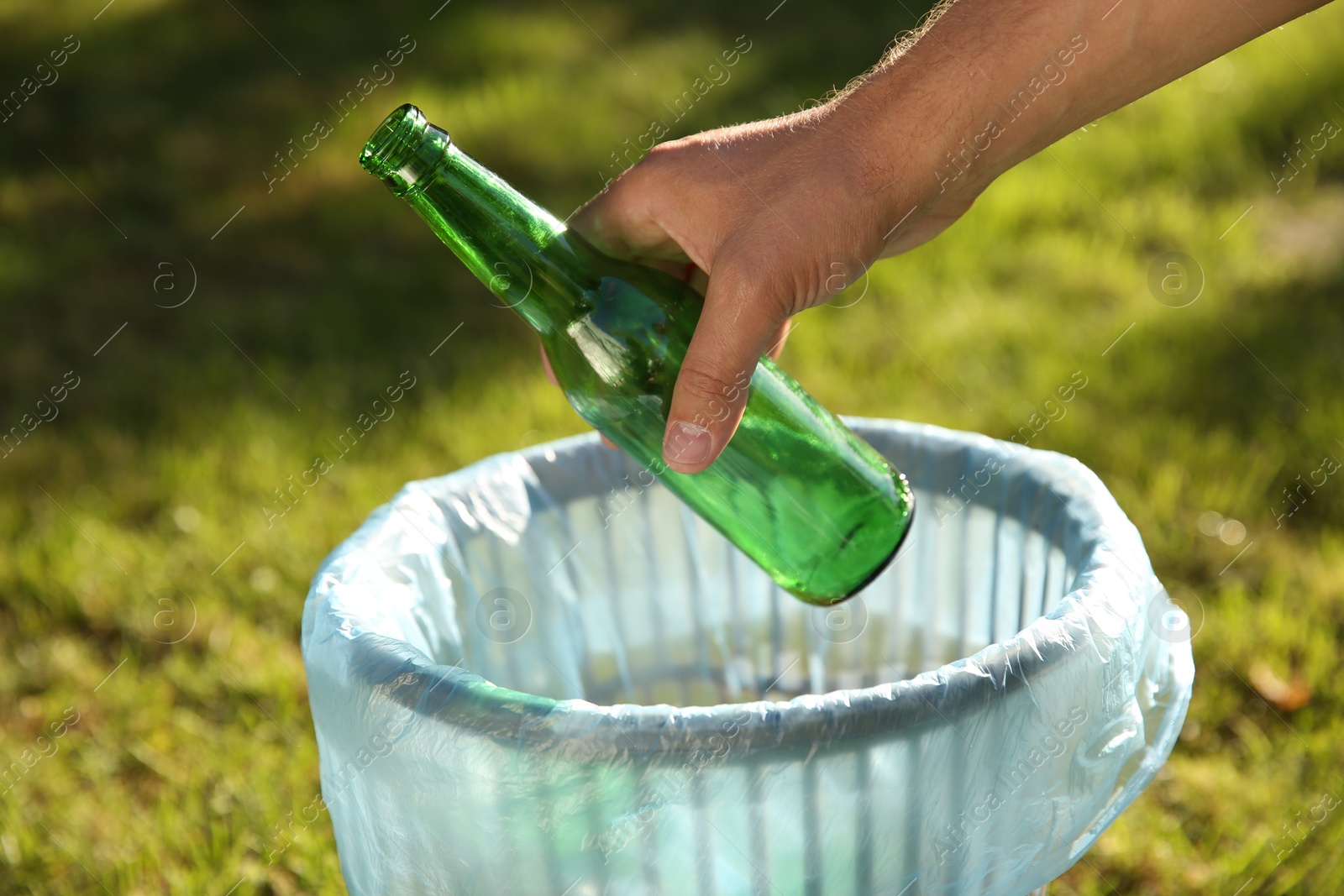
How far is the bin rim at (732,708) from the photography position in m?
0.80

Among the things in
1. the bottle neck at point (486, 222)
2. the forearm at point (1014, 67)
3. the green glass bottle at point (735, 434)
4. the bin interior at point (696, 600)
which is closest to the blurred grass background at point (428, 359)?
the bin interior at point (696, 600)

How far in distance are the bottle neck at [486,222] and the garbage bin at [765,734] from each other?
0.86 ft

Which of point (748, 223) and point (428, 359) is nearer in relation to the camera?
point (748, 223)

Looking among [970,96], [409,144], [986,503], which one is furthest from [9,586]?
[970,96]

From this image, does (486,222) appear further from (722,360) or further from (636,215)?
(722,360)

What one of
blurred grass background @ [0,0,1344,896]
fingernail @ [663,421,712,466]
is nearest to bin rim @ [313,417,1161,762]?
fingernail @ [663,421,712,466]

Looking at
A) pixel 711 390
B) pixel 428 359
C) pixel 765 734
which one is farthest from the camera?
pixel 428 359

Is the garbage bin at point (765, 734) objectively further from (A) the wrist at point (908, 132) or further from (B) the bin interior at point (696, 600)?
(A) the wrist at point (908, 132)

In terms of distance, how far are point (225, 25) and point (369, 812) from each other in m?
3.65

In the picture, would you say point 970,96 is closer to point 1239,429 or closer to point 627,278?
point 627,278

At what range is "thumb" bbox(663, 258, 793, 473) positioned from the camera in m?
0.91

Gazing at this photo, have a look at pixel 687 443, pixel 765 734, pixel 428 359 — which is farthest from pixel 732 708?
pixel 428 359

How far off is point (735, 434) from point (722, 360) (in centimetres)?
13

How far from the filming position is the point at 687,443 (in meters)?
0.92
